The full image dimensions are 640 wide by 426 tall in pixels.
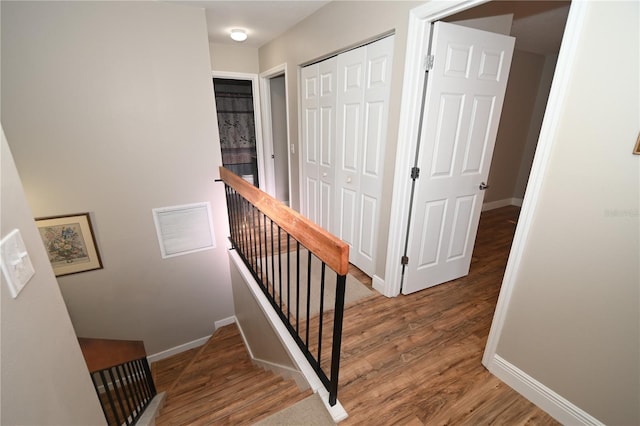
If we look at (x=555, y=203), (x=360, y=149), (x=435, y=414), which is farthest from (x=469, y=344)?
(x=360, y=149)

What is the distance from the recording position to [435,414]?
1330mm

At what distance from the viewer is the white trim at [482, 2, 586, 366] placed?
1.03 metres

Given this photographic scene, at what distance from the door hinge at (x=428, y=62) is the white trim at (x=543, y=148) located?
710 millimetres

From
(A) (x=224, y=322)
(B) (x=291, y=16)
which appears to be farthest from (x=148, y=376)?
(B) (x=291, y=16)

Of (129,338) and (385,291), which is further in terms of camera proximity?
(129,338)

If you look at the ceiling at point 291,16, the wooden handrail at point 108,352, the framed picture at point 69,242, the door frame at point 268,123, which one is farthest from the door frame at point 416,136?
the framed picture at point 69,242

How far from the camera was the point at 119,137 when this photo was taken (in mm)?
2330

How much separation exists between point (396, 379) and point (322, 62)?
8.67 feet

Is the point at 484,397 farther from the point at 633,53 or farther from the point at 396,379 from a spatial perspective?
the point at 633,53

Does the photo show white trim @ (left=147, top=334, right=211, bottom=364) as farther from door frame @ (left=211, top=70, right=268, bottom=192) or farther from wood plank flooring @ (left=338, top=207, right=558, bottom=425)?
door frame @ (left=211, top=70, right=268, bottom=192)

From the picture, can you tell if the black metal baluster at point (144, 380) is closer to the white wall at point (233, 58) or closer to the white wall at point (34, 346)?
the white wall at point (34, 346)

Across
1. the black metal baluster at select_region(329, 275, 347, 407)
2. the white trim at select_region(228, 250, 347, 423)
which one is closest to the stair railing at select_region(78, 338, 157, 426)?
the white trim at select_region(228, 250, 347, 423)

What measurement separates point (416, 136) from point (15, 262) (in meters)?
1.94

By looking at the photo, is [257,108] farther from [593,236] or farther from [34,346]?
[593,236]
